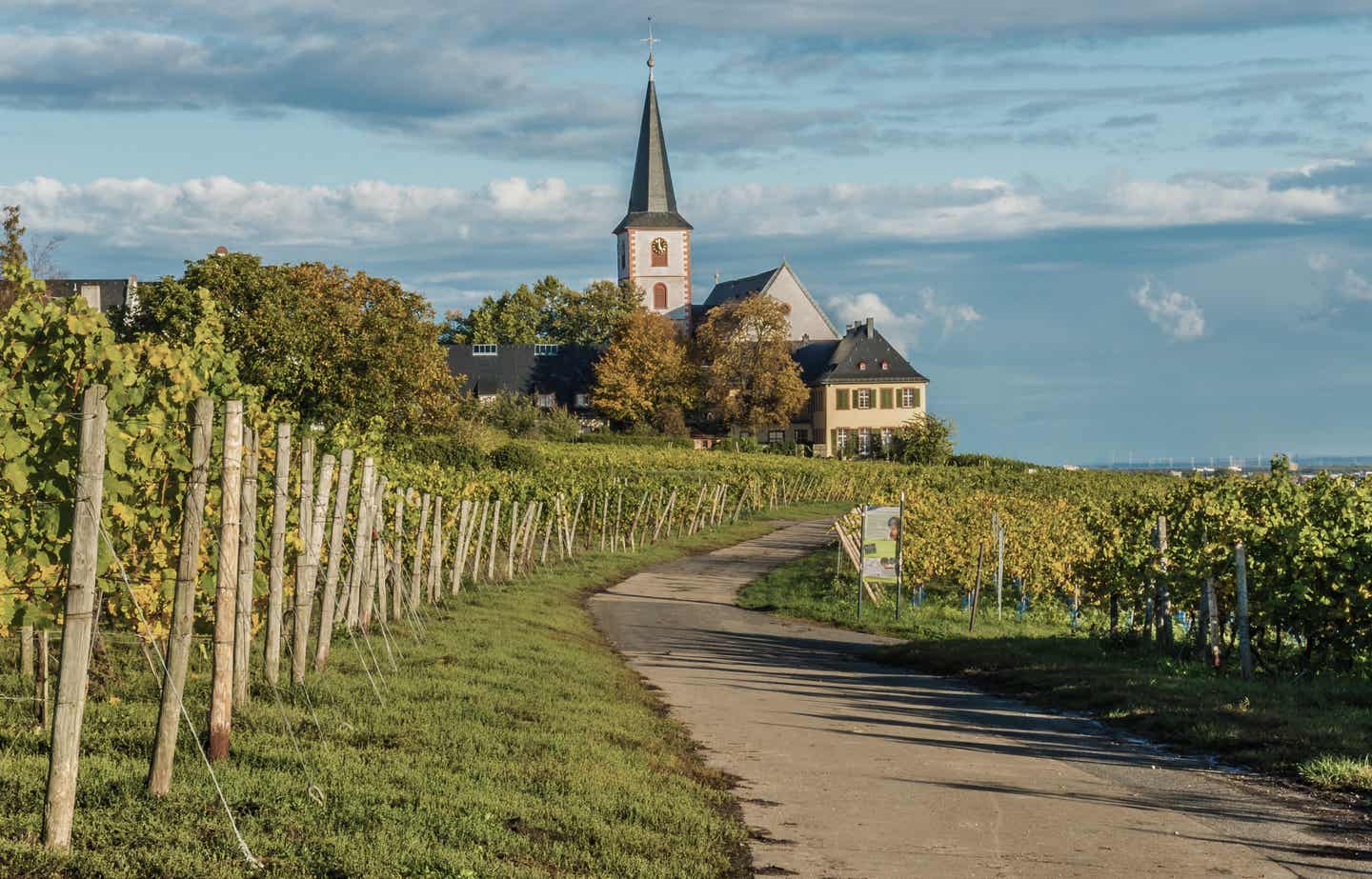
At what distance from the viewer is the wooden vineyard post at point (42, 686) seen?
961 cm

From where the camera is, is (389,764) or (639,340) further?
(639,340)

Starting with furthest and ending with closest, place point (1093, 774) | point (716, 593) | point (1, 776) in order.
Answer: point (716, 593), point (1093, 774), point (1, 776)

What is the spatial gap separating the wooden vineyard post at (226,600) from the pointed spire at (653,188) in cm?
11132

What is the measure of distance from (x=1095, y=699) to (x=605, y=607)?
12.8 metres

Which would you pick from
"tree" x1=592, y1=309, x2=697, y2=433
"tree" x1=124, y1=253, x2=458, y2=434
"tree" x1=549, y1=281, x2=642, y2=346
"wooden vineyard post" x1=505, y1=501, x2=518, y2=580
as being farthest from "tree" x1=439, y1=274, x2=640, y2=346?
"wooden vineyard post" x1=505, y1=501, x2=518, y2=580

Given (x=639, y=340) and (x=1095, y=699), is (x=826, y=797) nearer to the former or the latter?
(x=1095, y=699)

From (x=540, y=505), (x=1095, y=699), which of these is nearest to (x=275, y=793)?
(x=1095, y=699)

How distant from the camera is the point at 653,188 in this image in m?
120

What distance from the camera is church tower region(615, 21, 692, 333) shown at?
11944 centimetres

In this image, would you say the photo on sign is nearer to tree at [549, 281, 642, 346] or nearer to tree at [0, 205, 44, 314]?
tree at [0, 205, 44, 314]

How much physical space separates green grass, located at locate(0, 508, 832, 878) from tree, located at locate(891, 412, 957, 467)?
79.8 metres

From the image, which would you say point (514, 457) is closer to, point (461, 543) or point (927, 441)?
point (461, 543)

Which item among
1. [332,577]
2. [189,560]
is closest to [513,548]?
[332,577]

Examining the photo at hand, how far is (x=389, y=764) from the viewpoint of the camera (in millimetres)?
9281
